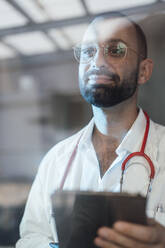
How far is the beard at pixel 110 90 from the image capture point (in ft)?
2.44

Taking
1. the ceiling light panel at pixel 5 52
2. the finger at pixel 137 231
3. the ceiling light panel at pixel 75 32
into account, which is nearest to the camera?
the finger at pixel 137 231

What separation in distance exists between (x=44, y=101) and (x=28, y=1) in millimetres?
320

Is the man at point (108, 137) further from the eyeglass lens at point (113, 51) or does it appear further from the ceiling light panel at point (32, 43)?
the ceiling light panel at point (32, 43)

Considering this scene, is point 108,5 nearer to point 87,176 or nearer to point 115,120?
point 115,120

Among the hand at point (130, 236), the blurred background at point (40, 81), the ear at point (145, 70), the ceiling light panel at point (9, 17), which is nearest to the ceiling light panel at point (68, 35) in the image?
the blurred background at point (40, 81)

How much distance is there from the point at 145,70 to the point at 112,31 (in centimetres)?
15

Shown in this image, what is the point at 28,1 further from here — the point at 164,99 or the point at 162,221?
the point at 162,221

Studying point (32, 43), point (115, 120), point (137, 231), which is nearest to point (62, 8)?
point (32, 43)

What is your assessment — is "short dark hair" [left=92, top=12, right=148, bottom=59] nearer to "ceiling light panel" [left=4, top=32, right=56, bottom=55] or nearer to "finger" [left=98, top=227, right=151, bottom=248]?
"ceiling light panel" [left=4, top=32, right=56, bottom=55]

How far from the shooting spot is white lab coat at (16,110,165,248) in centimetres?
74

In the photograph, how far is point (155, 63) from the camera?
82 cm

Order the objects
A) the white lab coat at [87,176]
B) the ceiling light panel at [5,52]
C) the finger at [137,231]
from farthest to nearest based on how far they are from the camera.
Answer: the ceiling light panel at [5,52] → the white lab coat at [87,176] → the finger at [137,231]

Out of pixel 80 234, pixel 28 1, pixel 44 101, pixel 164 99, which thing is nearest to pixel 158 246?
pixel 80 234

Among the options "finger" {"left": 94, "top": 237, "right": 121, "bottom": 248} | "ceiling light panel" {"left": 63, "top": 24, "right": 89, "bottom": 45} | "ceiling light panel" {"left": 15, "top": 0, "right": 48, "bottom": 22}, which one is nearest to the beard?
"ceiling light panel" {"left": 63, "top": 24, "right": 89, "bottom": 45}
